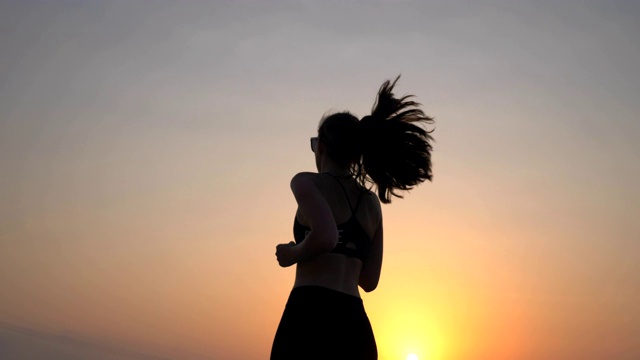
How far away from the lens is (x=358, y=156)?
4887 mm

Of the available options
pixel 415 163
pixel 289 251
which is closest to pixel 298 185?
pixel 289 251

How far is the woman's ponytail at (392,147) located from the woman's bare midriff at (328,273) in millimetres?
386

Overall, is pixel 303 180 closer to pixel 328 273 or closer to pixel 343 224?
pixel 343 224

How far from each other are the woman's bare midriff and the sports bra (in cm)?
3

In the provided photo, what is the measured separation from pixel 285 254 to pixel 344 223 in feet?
0.99

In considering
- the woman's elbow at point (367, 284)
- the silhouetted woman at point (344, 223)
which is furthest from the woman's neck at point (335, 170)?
the woman's elbow at point (367, 284)

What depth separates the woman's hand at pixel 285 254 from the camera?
461 cm

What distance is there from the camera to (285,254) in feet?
15.2

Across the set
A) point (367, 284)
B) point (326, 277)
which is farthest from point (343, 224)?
point (367, 284)

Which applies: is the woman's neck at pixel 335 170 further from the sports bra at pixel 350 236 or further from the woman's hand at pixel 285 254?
the woman's hand at pixel 285 254

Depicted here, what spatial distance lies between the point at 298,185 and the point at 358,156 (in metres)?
0.35

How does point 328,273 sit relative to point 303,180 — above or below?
below

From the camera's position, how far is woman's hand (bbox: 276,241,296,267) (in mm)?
4613

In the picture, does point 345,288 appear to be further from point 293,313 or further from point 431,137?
point 431,137
